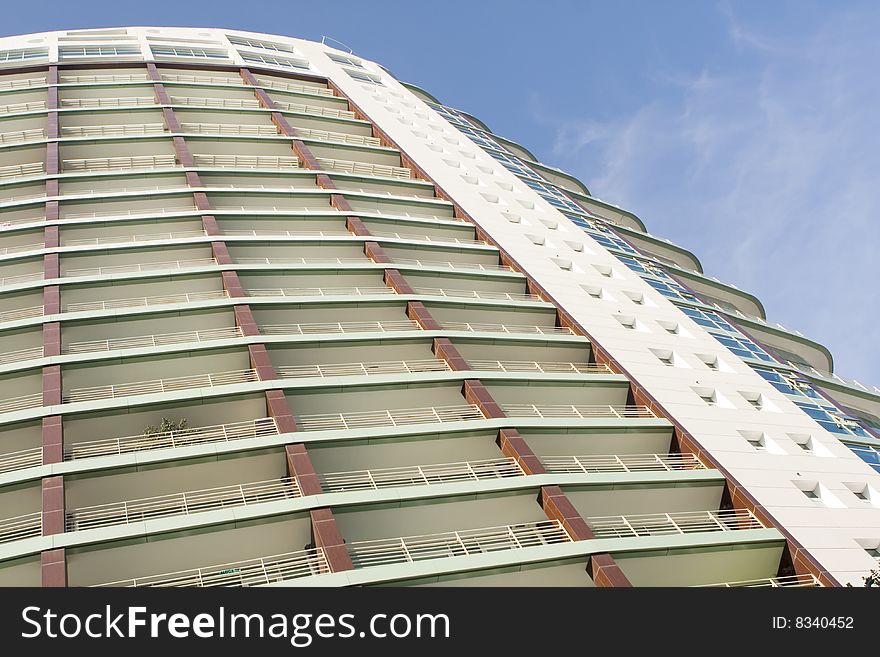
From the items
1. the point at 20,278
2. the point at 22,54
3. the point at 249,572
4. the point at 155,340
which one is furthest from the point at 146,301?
the point at 22,54

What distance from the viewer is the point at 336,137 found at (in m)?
57.5

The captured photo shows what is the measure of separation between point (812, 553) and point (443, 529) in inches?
430

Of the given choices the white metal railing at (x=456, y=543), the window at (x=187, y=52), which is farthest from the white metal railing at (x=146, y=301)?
the window at (x=187, y=52)

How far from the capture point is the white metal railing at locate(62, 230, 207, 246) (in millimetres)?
40031

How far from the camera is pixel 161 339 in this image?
3394cm

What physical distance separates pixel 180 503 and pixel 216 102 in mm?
38502

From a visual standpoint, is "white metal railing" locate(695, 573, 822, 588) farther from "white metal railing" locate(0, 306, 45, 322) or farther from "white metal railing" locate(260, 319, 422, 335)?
"white metal railing" locate(0, 306, 45, 322)

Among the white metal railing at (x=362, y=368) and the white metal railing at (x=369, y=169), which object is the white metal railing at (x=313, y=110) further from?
the white metal railing at (x=362, y=368)

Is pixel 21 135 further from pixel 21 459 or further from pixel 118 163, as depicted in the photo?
pixel 21 459

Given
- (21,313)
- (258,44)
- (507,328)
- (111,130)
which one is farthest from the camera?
(258,44)

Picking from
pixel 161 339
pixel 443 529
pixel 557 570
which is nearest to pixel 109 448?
pixel 161 339

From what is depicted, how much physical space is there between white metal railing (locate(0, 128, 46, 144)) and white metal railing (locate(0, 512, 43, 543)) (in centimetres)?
3144
